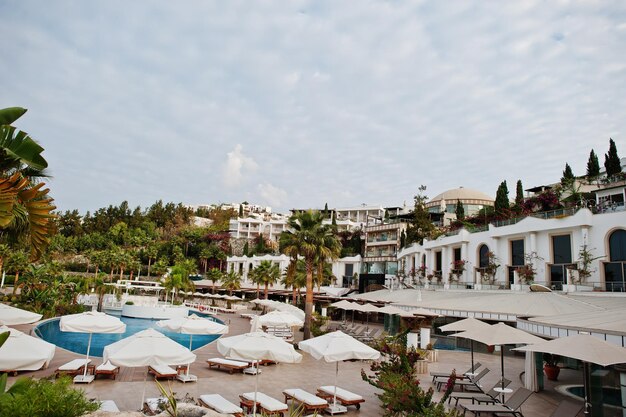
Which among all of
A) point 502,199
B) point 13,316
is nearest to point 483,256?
point 502,199

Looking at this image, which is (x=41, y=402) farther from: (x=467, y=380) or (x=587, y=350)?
(x=467, y=380)

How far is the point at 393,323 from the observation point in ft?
104

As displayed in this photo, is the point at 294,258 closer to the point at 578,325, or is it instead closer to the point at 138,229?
the point at 578,325

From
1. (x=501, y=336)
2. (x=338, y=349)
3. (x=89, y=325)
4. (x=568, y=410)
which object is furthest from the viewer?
(x=89, y=325)

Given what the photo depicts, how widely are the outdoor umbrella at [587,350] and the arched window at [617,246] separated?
17.3 metres

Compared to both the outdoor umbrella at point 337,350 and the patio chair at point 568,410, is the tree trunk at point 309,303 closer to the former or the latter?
the outdoor umbrella at point 337,350

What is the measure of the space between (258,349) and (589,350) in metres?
7.29

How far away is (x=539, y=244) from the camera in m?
28.2

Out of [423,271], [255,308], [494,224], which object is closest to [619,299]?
[494,224]

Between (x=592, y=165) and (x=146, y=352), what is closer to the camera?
(x=146, y=352)

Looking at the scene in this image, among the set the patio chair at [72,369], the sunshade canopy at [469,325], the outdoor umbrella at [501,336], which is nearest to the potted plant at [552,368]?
the sunshade canopy at [469,325]

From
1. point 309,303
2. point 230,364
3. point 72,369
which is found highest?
point 309,303

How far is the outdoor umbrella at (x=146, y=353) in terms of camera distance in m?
10.1

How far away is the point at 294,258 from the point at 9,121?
1894cm
